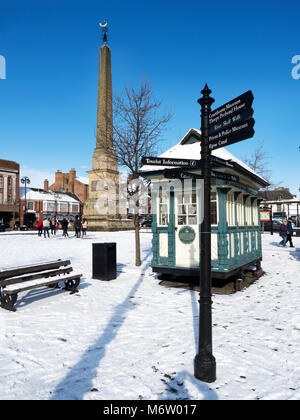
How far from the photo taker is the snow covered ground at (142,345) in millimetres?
3049

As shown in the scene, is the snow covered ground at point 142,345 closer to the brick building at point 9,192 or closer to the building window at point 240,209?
the building window at point 240,209

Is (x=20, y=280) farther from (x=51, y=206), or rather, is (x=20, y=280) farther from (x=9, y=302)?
(x=51, y=206)

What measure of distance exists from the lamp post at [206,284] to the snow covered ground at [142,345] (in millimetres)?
169

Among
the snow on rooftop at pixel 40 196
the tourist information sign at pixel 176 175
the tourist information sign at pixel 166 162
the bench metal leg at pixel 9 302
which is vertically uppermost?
the snow on rooftop at pixel 40 196

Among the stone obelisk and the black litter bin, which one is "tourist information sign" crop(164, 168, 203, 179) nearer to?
the black litter bin

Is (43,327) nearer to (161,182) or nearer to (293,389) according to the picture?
(293,389)

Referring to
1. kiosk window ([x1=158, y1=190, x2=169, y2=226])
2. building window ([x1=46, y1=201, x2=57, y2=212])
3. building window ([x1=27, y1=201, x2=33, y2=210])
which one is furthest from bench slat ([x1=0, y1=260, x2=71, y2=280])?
building window ([x1=46, y1=201, x2=57, y2=212])

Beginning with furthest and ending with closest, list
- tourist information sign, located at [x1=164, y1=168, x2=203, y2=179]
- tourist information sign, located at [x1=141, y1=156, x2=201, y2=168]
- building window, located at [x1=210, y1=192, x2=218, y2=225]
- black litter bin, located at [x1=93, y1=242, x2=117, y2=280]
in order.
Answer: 1. black litter bin, located at [x1=93, y1=242, x2=117, y2=280]
2. building window, located at [x1=210, y1=192, x2=218, y2=225]
3. tourist information sign, located at [x1=141, y1=156, x2=201, y2=168]
4. tourist information sign, located at [x1=164, y1=168, x2=203, y2=179]

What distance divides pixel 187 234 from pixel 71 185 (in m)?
64.2


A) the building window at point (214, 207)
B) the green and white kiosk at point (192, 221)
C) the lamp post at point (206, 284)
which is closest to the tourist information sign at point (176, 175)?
the lamp post at point (206, 284)

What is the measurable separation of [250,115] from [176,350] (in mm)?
3298

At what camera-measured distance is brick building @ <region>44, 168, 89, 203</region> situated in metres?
67.1

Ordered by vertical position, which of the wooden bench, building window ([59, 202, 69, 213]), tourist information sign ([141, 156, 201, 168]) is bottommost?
the wooden bench
